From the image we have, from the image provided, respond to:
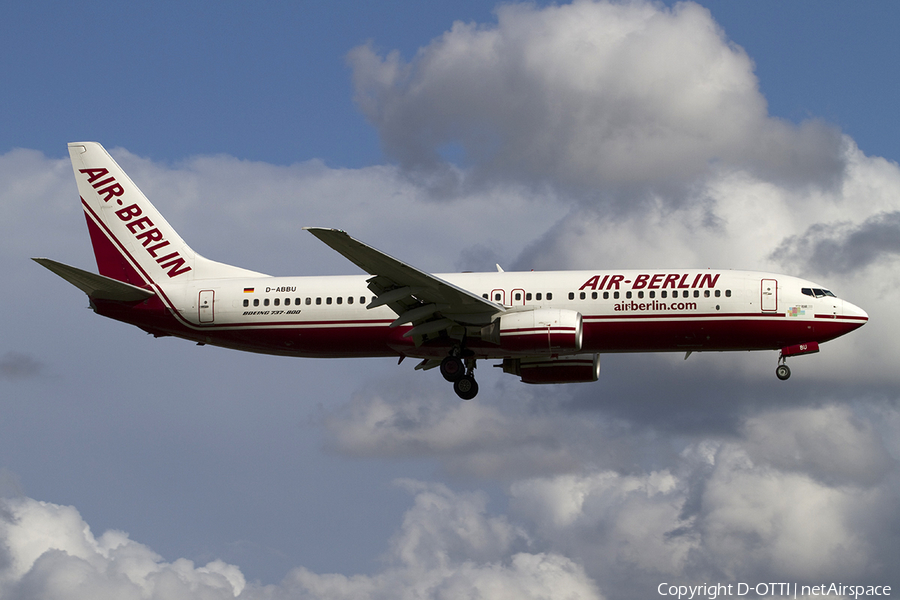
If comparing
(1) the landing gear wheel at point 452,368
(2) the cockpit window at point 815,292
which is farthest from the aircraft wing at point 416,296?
(2) the cockpit window at point 815,292

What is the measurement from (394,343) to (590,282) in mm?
8958

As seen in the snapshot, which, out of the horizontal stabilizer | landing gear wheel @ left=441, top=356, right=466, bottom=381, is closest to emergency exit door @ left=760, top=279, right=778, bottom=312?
landing gear wheel @ left=441, top=356, right=466, bottom=381

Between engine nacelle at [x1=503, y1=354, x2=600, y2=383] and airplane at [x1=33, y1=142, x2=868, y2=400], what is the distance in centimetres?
5

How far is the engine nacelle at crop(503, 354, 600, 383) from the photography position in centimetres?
5041

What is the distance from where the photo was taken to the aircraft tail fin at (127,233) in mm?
51156

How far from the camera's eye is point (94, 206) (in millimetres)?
53312

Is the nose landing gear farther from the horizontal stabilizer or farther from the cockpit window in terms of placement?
the horizontal stabilizer

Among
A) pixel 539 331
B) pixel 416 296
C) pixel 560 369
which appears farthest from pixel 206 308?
pixel 560 369

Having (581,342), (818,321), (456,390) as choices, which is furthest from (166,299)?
(818,321)

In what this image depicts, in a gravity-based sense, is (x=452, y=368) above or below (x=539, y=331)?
below

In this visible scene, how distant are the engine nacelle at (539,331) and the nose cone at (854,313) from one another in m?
11.4

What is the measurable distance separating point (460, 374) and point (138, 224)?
1813 centimetres

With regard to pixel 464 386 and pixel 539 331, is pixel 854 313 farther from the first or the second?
pixel 464 386

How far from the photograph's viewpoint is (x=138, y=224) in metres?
52.8
